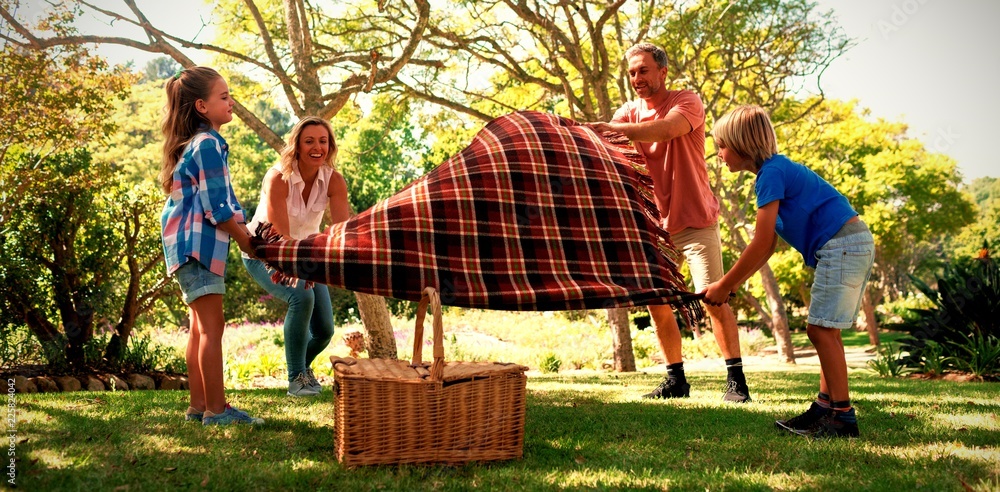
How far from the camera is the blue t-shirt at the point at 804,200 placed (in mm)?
3594

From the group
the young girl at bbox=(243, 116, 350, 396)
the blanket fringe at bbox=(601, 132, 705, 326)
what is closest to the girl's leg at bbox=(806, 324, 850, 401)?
the blanket fringe at bbox=(601, 132, 705, 326)

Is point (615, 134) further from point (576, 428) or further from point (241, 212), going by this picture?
point (241, 212)

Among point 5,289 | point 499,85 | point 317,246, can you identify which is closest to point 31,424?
point 317,246

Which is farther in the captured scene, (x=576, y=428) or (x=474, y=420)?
(x=576, y=428)

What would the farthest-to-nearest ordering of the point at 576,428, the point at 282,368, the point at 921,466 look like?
the point at 282,368, the point at 576,428, the point at 921,466

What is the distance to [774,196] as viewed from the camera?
3.58 meters

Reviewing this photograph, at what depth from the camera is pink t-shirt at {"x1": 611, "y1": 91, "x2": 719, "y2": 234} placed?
496cm

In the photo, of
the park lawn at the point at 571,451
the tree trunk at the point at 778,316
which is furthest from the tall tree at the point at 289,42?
the tree trunk at the point at 778,316

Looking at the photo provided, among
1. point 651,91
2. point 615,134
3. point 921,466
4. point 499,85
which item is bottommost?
point 921,466

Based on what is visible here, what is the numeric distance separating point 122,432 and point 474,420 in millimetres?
1787

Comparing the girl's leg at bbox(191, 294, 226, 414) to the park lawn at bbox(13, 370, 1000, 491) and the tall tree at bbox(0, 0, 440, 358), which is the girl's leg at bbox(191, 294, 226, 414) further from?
the tall tree at bbox(0, 0, 440, 358)

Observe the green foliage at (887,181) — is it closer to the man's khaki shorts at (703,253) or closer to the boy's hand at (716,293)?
the man's khaki shorts at (703,253)

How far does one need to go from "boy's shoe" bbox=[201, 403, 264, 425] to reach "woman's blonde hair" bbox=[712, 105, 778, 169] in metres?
2.80

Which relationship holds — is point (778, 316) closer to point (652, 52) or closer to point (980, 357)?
point (980, 357)
